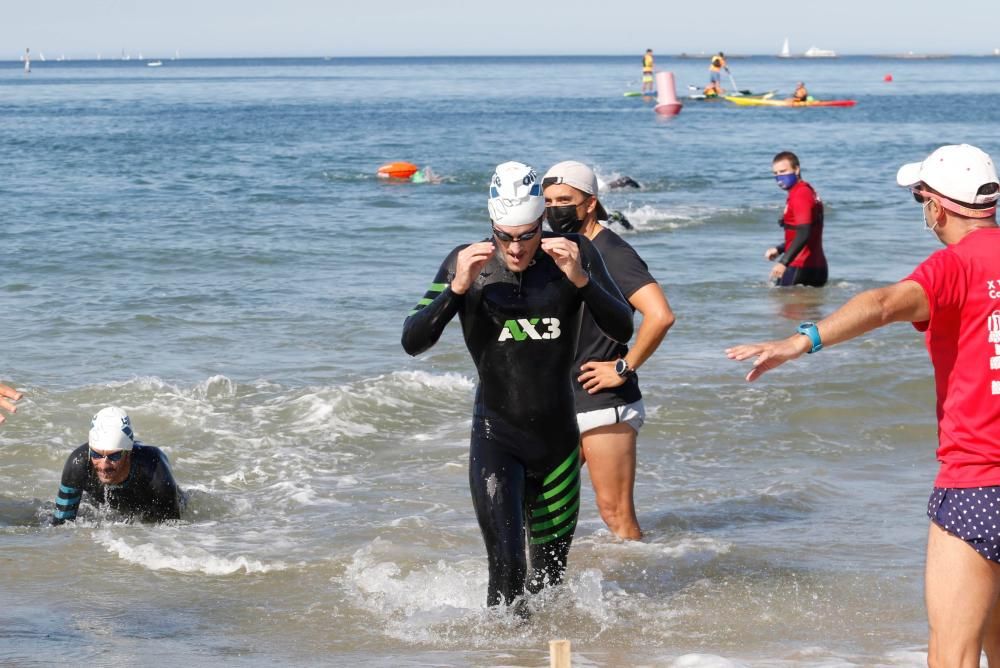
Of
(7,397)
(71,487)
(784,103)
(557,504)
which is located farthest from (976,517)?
(784,103)

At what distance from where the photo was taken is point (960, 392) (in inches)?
161

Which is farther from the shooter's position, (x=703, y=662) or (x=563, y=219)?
(x=563, y=219)

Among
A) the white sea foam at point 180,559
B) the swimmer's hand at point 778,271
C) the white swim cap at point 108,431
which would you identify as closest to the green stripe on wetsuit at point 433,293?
the white sea foam at point 180,559

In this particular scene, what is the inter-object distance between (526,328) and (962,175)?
1.81m

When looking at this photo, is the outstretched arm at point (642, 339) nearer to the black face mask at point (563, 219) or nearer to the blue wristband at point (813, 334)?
the black face mask at point (563, 219)

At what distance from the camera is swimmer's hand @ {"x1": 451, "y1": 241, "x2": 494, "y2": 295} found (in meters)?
4.95

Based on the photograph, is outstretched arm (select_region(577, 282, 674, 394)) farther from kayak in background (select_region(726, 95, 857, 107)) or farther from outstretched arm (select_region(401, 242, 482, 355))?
kayak in background (select_region(726, 95, 857, 107))

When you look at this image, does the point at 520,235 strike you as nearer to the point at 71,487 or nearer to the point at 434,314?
the point at 434,314

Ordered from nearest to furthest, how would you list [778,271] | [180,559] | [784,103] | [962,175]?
[962,175]
[180,559]
[778,271]
[784,103]

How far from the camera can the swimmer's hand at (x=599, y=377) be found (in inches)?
235

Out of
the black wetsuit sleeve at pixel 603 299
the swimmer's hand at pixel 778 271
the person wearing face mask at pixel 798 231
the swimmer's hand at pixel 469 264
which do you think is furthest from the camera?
the swimmer's hand at pixel 778 271

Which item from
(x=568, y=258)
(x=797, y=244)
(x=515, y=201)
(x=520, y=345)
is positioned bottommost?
(x=797, y=244)

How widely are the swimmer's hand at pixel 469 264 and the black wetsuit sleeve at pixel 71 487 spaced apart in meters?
3.77

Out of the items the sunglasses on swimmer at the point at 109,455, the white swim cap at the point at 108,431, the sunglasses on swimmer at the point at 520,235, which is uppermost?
the sunglasses on swimmer at the point at 520,235
